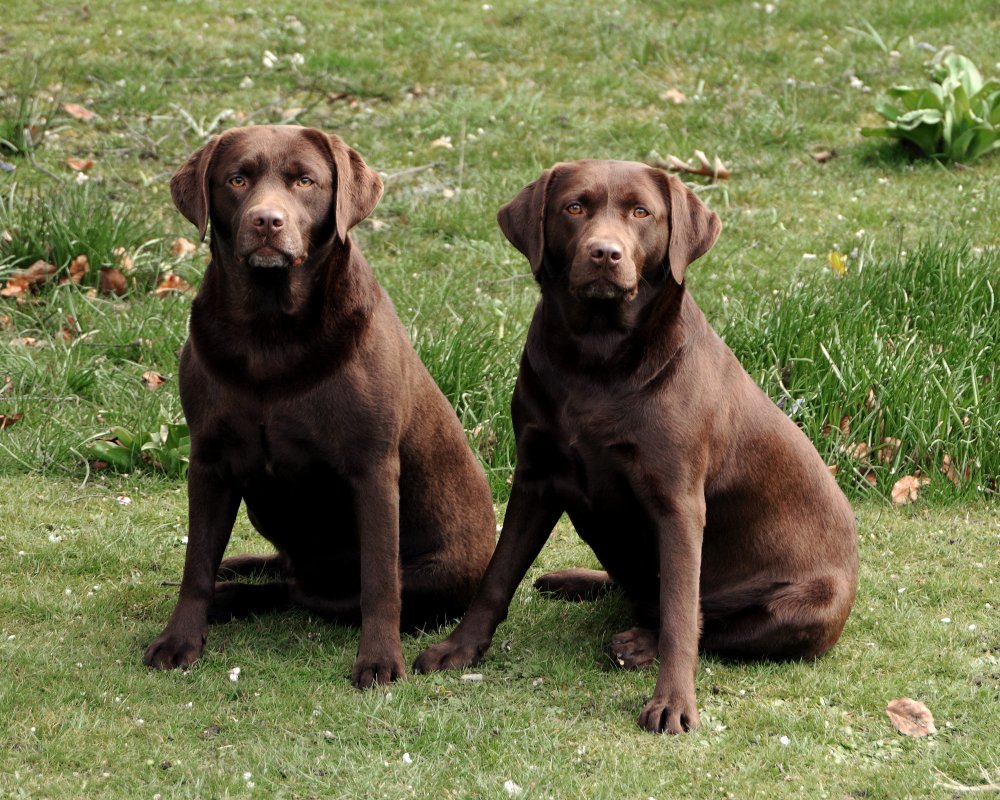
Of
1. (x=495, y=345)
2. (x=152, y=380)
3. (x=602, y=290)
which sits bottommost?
(x=152, y=380)

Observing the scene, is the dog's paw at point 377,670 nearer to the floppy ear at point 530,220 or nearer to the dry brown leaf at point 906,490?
the floppy ear at point 530,220

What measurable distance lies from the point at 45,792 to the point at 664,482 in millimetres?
1831

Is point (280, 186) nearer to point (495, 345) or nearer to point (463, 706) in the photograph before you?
point (463, 706)

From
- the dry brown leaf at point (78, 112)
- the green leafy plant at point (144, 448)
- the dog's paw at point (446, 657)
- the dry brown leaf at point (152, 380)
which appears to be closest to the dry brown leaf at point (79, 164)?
the dry brown leaf at point (78, 112)

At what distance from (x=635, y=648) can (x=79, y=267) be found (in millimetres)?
3975

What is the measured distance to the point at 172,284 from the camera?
708cm

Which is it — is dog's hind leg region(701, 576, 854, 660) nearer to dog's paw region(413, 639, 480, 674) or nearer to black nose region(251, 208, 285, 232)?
dog's paw region(413, 639, 480, 674)

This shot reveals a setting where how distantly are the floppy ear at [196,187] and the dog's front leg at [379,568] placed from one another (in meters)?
0.87

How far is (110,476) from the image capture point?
229 inches

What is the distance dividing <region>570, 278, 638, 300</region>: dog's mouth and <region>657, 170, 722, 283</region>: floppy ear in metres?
0.19

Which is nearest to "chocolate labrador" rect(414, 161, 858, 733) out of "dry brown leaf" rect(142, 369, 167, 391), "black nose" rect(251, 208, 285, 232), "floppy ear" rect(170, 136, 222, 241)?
"black nose" rect(251, 208, 285, 232)

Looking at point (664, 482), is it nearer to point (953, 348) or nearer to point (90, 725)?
point (90, 725)

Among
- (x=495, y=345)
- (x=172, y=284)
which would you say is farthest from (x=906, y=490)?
(x=172, y=284)

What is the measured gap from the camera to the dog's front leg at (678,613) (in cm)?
381
